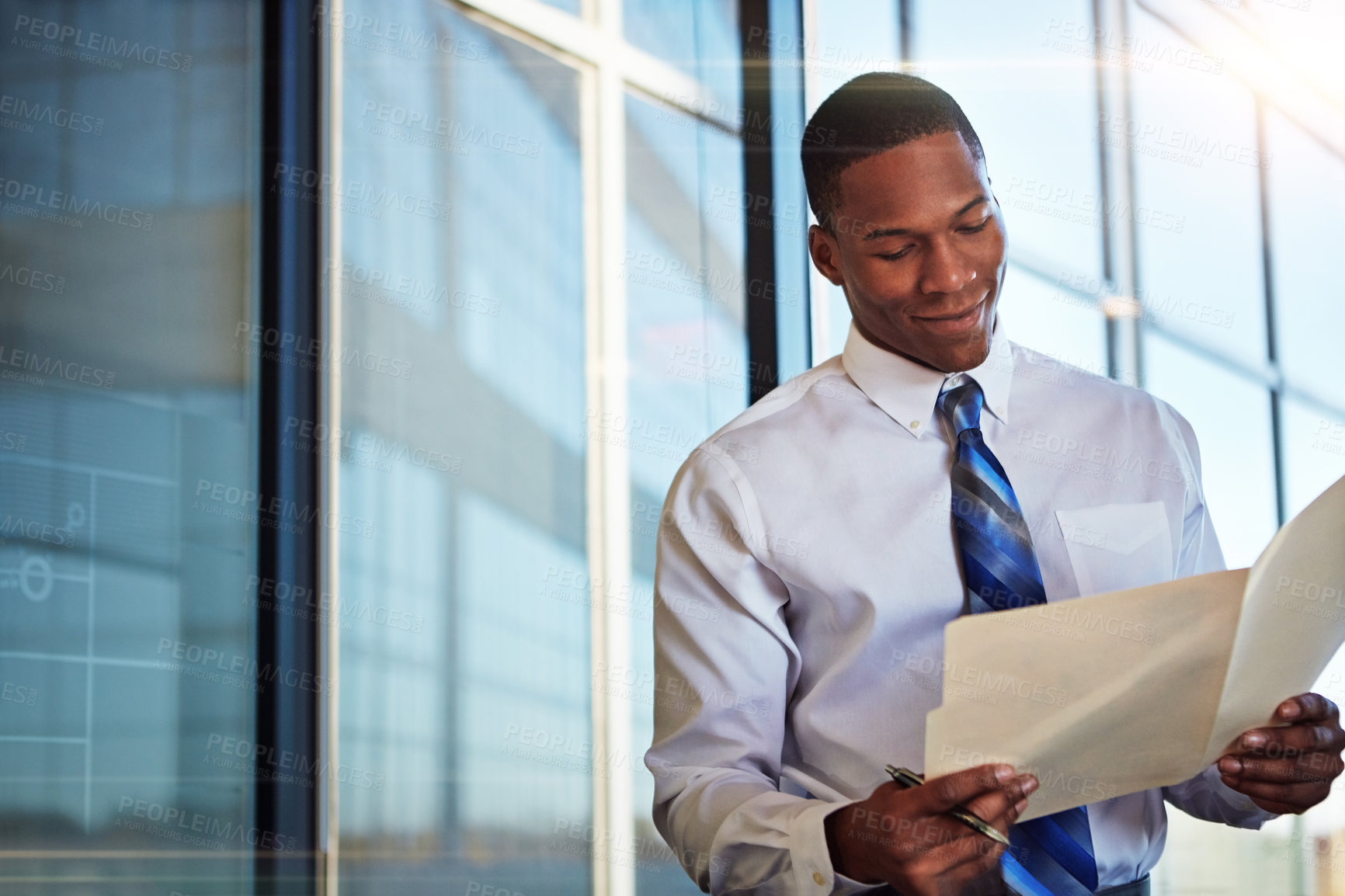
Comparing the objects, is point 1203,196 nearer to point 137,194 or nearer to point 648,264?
point 648,264

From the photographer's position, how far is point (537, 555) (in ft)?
8.73

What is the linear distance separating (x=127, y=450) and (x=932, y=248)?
6.06 feet

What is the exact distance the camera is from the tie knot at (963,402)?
50.1 inches

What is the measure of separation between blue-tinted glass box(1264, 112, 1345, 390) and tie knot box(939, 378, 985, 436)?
36.1 inches

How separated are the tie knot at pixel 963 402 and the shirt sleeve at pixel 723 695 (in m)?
0.24

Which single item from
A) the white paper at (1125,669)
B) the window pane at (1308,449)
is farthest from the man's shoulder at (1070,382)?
the window pane at (1308,449)

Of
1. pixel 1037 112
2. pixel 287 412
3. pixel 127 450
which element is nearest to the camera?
pixel 1037 112

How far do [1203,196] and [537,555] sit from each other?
59.7 inches

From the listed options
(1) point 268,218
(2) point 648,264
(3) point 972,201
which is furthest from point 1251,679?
(1) point 268,218

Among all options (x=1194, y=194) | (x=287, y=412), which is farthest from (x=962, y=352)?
(x=287, y=412)

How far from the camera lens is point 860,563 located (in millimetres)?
1200

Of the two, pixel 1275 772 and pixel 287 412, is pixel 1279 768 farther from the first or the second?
pixel 287 412

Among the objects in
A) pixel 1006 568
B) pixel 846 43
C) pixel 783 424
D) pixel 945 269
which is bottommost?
pixel 1006 568

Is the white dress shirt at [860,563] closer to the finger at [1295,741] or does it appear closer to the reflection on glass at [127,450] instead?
the finger at [1295,741]
